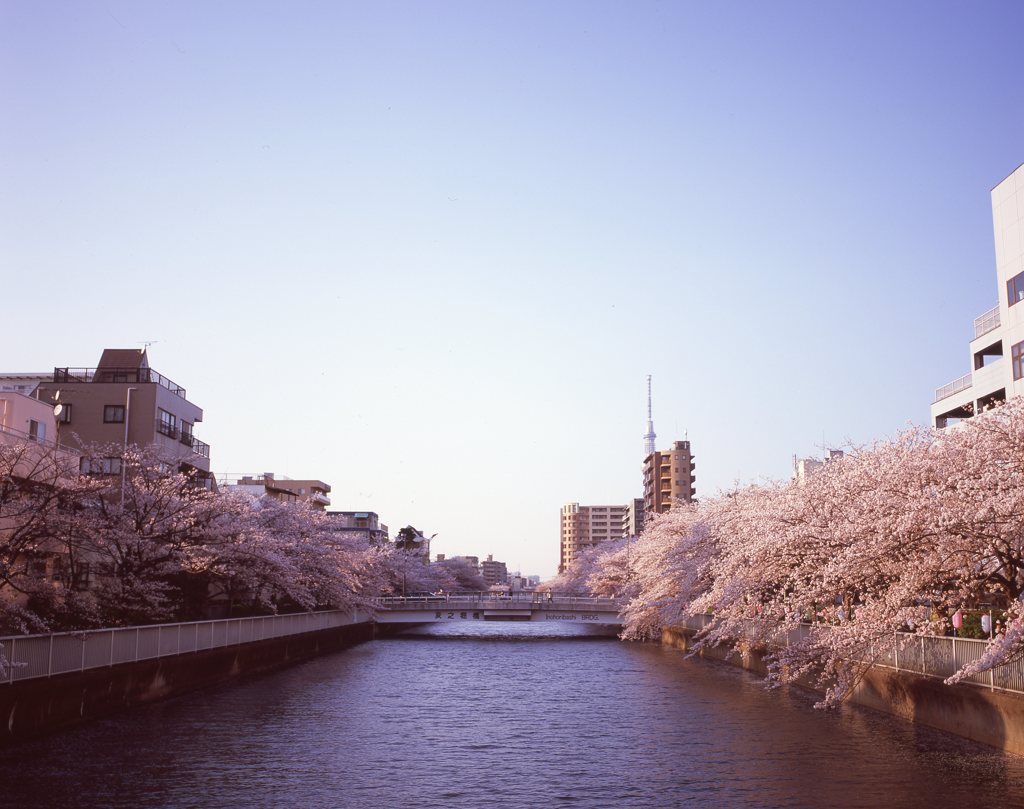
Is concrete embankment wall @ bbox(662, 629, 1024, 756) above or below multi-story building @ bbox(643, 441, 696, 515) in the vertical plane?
below

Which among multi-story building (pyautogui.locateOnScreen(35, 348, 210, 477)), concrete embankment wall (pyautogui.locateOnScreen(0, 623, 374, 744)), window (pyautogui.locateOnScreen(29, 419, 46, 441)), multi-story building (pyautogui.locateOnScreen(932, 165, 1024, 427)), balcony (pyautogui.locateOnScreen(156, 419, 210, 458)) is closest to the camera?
concrete embankment wall (pyautogui.locateOnScreen(0, 623, 374, 744))

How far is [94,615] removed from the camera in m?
30.0

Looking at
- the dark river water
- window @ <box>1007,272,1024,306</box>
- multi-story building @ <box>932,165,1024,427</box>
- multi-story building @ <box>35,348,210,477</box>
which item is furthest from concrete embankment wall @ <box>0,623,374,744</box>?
window @ <box>1007,272,1024,306</box>

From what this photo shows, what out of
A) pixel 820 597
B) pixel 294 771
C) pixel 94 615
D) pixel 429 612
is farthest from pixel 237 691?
pixel 429 612

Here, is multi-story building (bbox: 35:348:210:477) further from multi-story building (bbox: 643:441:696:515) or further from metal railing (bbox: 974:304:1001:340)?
multi-story building (bbox: 643:441:696:515)

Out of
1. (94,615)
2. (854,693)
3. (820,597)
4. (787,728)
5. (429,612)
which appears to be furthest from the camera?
(429,612)

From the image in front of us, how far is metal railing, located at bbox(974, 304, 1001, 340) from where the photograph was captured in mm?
51125

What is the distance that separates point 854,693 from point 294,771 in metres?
19.2

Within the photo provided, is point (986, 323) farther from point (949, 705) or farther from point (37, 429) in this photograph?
point (37, 429)

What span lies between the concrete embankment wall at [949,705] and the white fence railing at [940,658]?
0.62 ft

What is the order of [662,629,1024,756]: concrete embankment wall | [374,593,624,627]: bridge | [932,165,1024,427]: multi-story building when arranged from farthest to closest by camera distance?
[374,593,624,627]: bridge
[932,165,1024,427]: multi-story building
[662,629,1024,756]: concrete embankment wall

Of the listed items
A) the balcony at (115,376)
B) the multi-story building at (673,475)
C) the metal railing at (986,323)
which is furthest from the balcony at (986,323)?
the multi-story building at (673,475)

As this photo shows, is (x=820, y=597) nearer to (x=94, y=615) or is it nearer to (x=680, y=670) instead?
(x=94, y=615)

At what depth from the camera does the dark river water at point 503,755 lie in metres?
19.3
